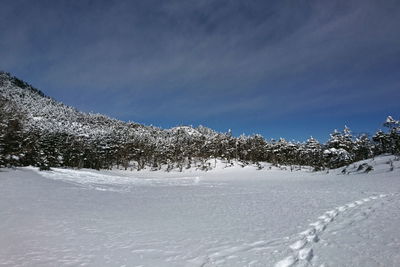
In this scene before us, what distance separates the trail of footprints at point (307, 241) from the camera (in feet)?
9.71

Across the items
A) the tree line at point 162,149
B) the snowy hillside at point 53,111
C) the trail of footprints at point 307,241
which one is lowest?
the trail of footprints at point 307,241

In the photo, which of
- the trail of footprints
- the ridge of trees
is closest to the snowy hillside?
the ridge of trees

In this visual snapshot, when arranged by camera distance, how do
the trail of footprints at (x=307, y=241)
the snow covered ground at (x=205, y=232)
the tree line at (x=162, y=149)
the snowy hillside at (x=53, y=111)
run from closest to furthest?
1. the trail of footprints at (x=307, y=241)
2. the snow covered ground at (x=205, y=232)
3. the tree line at (x=162, y=149)
4. the snowy hillside at (x=53, y=111)

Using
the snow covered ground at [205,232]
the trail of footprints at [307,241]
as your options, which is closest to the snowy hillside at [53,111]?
the snow covered ground at [205,232]

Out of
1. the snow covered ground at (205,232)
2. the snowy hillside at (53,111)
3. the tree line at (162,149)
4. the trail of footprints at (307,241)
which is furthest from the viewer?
the snowy hillside at (53,111)

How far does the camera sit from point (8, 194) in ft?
25.1

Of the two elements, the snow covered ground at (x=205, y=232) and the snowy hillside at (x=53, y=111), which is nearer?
the snow covered ground at (x=205, y=232)

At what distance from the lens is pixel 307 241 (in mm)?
3561

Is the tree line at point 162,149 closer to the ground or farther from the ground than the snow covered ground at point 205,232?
farther from the ground

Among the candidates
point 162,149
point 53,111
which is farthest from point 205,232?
point 53,111

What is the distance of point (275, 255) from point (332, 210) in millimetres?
2683

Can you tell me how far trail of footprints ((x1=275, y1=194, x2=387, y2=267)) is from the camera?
296 cm

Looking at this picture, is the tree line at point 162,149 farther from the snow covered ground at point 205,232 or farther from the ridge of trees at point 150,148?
the snow covered ground at point 205,232

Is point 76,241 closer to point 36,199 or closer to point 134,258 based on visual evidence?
point 134,258
